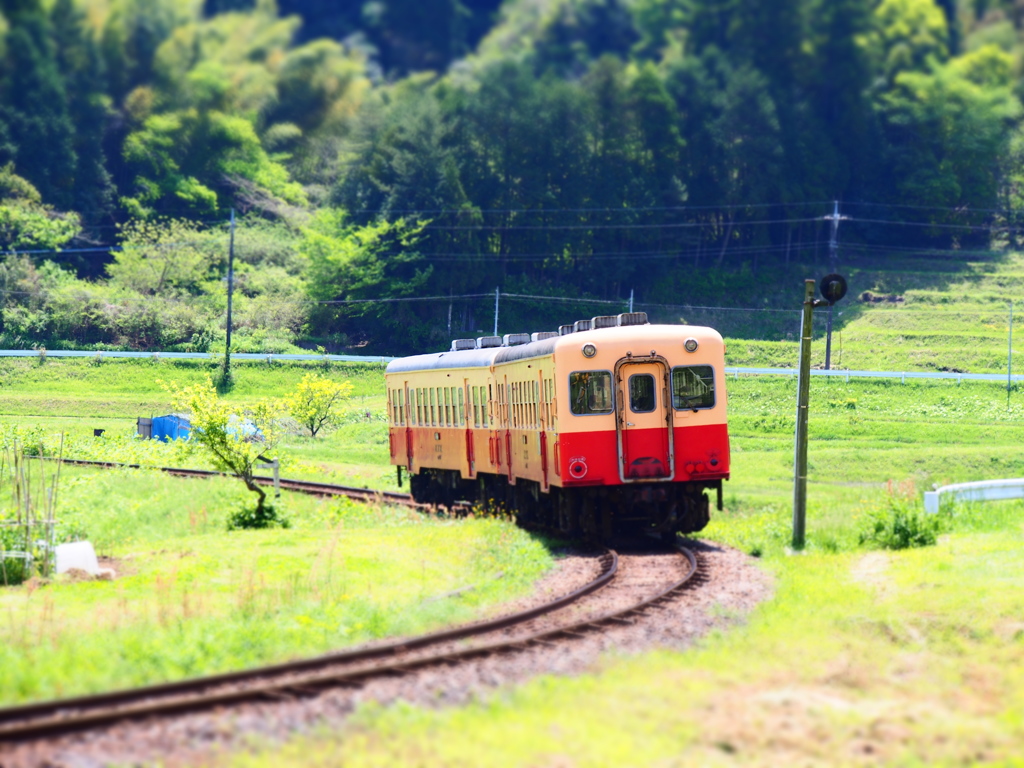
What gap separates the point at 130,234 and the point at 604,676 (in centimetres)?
6623

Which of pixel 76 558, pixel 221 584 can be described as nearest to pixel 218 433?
pixel 76 558

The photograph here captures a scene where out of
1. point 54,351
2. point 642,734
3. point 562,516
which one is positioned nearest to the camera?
point 642,734

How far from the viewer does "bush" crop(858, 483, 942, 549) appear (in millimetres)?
18203

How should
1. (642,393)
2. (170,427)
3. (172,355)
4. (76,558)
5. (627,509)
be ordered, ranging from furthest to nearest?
(172,355) → (170,427) → (627,509) → (642,393) → (76,558)

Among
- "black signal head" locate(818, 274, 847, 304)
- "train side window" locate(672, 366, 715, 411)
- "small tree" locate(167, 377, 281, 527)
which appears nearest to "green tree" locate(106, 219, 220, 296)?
"small tree" locate(167, 377, 281, 527)

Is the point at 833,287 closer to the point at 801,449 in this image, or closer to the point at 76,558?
the point at 801,449

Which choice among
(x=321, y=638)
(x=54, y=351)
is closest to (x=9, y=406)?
(x=54, y=351)

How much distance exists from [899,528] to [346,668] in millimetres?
10158

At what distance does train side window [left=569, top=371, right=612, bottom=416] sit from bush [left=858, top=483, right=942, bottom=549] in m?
4.19

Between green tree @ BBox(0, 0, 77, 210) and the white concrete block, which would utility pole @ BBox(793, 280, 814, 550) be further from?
green tree @ BBox(0, 0, 77, 210)

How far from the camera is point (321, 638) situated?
12164 mm

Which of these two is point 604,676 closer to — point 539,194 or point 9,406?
point 9,406

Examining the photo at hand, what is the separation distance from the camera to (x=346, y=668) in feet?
35.7

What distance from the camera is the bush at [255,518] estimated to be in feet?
70.4
